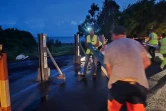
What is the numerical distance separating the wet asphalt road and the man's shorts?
2.08 m

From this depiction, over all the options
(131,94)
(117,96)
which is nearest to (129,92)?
(131,94)

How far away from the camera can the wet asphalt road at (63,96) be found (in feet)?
18.8

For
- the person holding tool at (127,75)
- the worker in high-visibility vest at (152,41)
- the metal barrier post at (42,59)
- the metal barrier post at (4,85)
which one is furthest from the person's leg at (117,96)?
the worker in high-visibility vest at (152,41)

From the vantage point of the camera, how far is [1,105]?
4.32m

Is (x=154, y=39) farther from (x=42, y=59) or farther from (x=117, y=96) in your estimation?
(x=117, y=96)

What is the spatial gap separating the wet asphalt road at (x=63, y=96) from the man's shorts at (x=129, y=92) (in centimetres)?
208

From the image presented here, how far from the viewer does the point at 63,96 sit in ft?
21.9

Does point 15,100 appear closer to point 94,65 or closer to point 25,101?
point 25,101

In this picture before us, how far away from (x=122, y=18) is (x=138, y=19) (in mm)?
2549

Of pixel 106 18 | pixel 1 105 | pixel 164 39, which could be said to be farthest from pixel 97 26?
pixel 1 105

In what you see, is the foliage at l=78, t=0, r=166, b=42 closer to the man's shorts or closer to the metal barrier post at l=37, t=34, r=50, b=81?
the metal barrier post at l=37, t=34, r=50, b=81

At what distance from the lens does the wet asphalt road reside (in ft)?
18.8

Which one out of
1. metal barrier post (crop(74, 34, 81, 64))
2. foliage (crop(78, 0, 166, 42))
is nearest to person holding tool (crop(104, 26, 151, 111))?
metal barrier post (crop(74, 34, 81, 64))

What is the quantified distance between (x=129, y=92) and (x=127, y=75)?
248 millimetres
